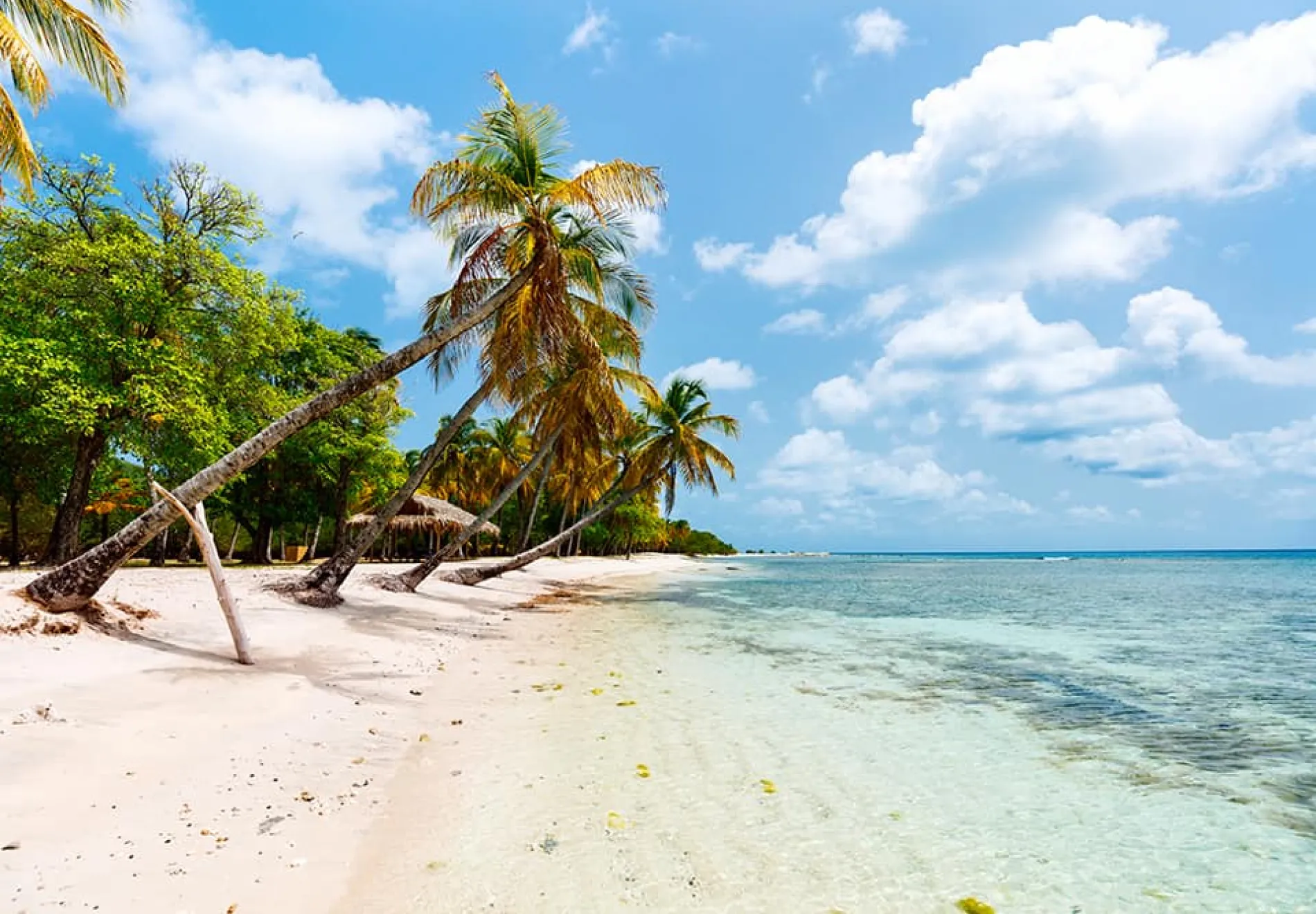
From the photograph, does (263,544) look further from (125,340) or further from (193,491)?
(193,491)

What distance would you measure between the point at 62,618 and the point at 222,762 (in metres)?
4.13

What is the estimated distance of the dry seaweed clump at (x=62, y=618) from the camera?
20.8ft

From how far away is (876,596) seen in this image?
25.8m

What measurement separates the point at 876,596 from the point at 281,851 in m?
25.2

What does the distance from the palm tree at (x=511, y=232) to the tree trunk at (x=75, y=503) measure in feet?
25.0

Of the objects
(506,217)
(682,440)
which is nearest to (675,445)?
(682,440)

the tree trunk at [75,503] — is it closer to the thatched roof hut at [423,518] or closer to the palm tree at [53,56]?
the palm tree at [53,56]

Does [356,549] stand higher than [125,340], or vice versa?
[125,340]

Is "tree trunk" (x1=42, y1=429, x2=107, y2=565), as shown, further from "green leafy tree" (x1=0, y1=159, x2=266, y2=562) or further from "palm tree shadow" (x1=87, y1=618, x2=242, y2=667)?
"palm tree shadow" (x1=87, y1=618, x2=242, y2=667)

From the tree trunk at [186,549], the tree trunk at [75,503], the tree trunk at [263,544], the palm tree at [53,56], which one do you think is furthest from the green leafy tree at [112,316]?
the tree trunk at [186,549]

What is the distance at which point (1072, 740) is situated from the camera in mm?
6023

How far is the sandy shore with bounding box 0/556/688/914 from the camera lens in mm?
2992

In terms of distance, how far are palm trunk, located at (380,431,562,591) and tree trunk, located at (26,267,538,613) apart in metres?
8.21

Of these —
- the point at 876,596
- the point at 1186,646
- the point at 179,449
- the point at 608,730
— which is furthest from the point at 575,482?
the point at 608,730
